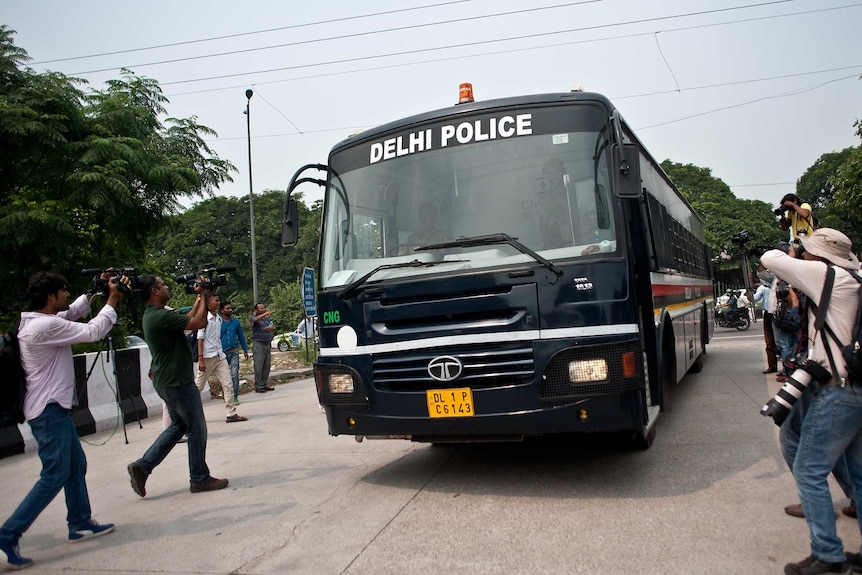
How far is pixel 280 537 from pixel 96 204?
10.3 metres

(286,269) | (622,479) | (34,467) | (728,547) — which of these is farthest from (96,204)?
(286,269)

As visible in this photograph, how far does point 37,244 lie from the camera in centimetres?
1234

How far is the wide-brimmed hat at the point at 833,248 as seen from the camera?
3.48 metres

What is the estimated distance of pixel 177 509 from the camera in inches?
219

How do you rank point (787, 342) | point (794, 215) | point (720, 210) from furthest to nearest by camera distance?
point (720, 210), point (787, 342), point (794, 215)

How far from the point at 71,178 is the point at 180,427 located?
9033 mm

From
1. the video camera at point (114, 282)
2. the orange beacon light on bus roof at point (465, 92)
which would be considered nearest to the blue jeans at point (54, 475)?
the video camera at point (114, 282)

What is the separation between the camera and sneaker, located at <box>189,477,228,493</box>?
239 inches

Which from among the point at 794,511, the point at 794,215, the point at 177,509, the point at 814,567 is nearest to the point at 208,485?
the point at 177,509

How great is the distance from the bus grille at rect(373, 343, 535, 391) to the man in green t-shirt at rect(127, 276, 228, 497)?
5.95 ft

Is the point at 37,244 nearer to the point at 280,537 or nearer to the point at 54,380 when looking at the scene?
the point at 54,380

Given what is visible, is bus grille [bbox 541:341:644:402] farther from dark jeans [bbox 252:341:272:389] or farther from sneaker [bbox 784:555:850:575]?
dark jeans [bbox 252:341:272:389]

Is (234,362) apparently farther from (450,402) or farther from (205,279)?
(450,402)

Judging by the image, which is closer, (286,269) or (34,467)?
(34,467)
